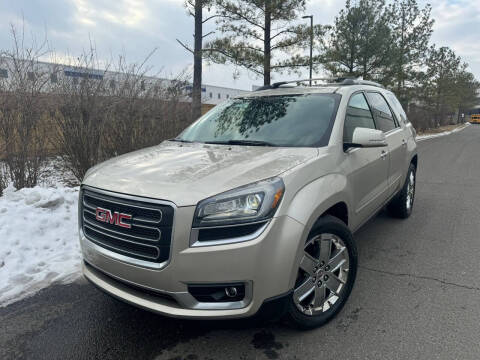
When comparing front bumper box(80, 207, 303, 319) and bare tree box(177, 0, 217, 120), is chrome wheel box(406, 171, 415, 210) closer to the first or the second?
front bumper box(80, 207, 303, 319)

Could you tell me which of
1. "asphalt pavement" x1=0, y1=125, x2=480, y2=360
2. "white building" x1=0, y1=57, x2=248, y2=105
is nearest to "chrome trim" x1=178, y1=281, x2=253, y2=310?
"asphalt pavement" x1=0, y1=125, x2=480, y2=360

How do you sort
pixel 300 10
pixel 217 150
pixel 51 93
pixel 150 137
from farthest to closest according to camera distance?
pixel 300 10
pixel 150 137
pixel 51 93
pixel 217 150

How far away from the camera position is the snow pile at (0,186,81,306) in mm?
3283

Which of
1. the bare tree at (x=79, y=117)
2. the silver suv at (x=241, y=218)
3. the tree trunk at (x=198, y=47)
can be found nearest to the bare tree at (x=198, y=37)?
the tree trunk at (x=198, y=47)

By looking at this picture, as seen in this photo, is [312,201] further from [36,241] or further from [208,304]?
[36,241]

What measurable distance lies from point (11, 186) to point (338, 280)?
17.1 feet

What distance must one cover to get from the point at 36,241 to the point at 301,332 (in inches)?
124

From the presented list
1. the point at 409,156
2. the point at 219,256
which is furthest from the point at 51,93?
the point at 409,156

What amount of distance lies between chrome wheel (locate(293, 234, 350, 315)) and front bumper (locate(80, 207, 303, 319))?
0.91 ft

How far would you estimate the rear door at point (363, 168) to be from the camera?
2992 millimetres

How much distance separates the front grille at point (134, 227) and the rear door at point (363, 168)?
1595 mm

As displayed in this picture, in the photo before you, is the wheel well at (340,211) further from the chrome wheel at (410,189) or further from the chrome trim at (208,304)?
the chrome wheel at (410,189)

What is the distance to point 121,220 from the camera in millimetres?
2182

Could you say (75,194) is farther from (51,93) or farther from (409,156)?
(409,156)
